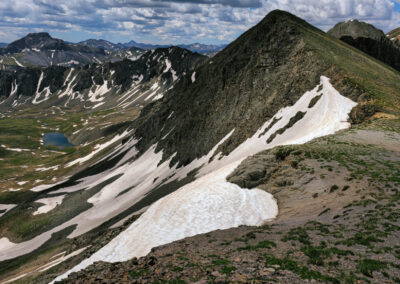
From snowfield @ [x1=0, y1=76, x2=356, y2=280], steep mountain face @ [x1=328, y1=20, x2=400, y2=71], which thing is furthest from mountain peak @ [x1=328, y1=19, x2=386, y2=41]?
snowfield @ [x1=0, y1=76, x2=356, y2=280]

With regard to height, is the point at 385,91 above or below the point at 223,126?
above

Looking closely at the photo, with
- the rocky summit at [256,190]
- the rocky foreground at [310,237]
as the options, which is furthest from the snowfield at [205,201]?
the rocky foreground at [310,237]

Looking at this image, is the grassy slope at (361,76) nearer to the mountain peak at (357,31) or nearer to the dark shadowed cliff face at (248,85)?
the dark shadowed cliff face at (248,85)

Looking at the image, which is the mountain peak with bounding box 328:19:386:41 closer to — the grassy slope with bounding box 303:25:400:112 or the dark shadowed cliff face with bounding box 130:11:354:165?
the dark shadowed cliff face with bounding box 130:11:354:165

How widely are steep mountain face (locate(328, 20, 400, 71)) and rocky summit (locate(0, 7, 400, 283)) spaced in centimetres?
56

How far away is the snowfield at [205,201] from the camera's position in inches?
1000

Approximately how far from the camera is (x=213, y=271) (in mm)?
14531

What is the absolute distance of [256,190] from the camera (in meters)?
30.2

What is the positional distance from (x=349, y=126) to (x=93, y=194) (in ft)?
268

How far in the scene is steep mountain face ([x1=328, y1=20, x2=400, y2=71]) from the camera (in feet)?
365

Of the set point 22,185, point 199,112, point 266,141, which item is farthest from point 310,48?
point 22,185

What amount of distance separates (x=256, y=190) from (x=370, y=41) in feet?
365

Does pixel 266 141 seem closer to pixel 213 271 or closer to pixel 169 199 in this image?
pixel 169 199

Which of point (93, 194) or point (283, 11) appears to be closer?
point (283, 11)
